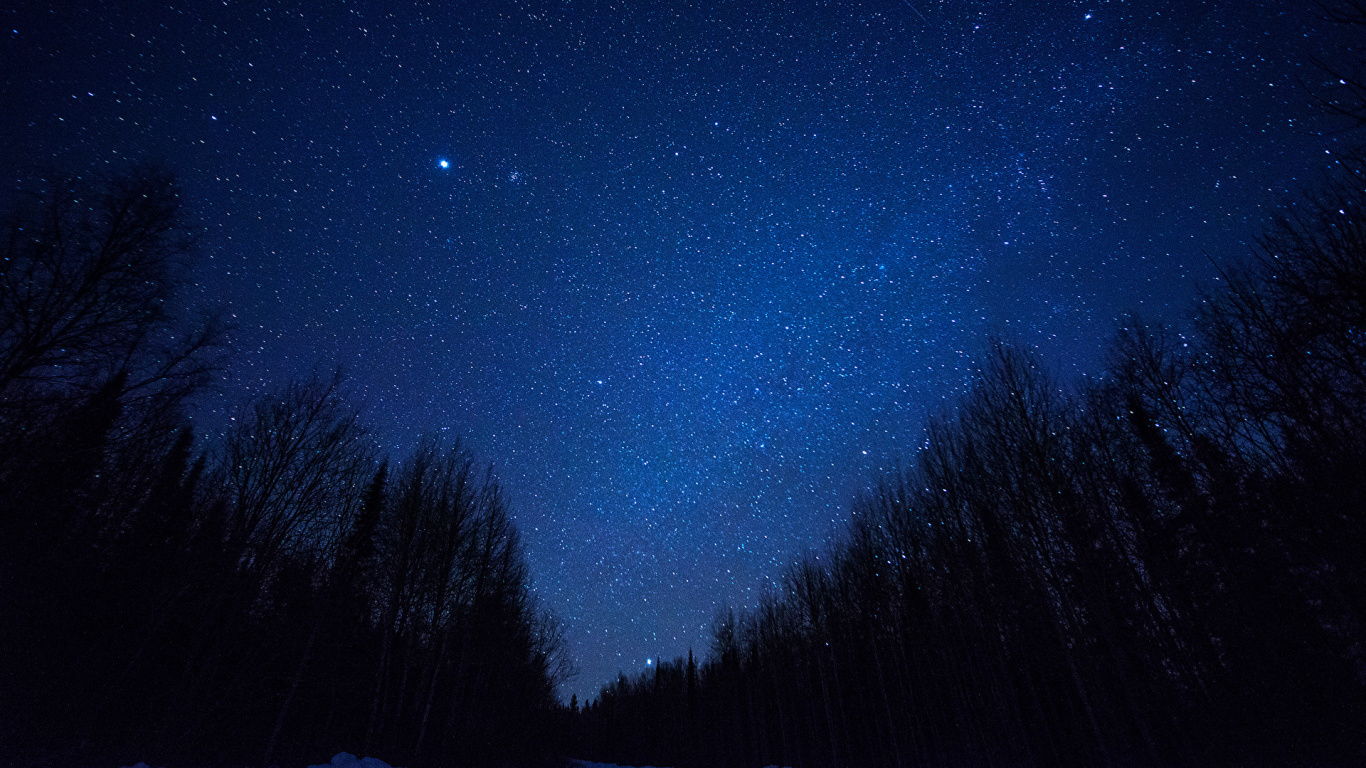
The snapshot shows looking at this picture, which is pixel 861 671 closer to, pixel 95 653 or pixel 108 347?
pixel 95 653

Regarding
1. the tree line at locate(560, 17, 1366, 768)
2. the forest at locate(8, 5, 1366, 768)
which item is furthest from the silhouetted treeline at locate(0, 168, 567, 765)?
the tree line at locate(560, 17, 1366, 768)

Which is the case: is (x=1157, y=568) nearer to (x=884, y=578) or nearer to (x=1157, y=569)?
(x=1157, y=569)

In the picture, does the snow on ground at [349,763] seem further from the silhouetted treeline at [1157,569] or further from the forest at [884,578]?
the silhouetted treeline at [1157,569]

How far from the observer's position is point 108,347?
9.15 metres

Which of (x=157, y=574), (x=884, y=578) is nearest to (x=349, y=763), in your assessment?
(x=157, y=574)

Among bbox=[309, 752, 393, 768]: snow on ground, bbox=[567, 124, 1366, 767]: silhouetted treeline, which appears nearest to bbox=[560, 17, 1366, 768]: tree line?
bbox=[567, 124, 1366, 767]: silhouetted treeline

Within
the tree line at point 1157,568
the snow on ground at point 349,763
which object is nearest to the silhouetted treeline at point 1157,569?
the tree line at point 1157,568

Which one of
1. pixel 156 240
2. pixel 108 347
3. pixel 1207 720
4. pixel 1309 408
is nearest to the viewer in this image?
pixel 108 347

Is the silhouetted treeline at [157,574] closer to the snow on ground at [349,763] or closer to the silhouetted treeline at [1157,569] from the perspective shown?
the snow on ground at [349,763]

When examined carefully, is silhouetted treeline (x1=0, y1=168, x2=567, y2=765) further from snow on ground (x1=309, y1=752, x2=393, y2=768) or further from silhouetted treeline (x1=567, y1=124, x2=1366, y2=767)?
silhouetted treeline (x1=567, y1=124, x2=1366, y2=767)

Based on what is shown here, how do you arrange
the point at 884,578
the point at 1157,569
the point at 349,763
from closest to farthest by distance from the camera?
the point at 349,763 → the point at 1157,569 → the point at 884,578

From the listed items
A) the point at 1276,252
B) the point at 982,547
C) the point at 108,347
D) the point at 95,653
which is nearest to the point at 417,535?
the point at 95,653

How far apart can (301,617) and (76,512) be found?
886 centimetres

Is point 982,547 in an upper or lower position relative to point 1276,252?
lower
